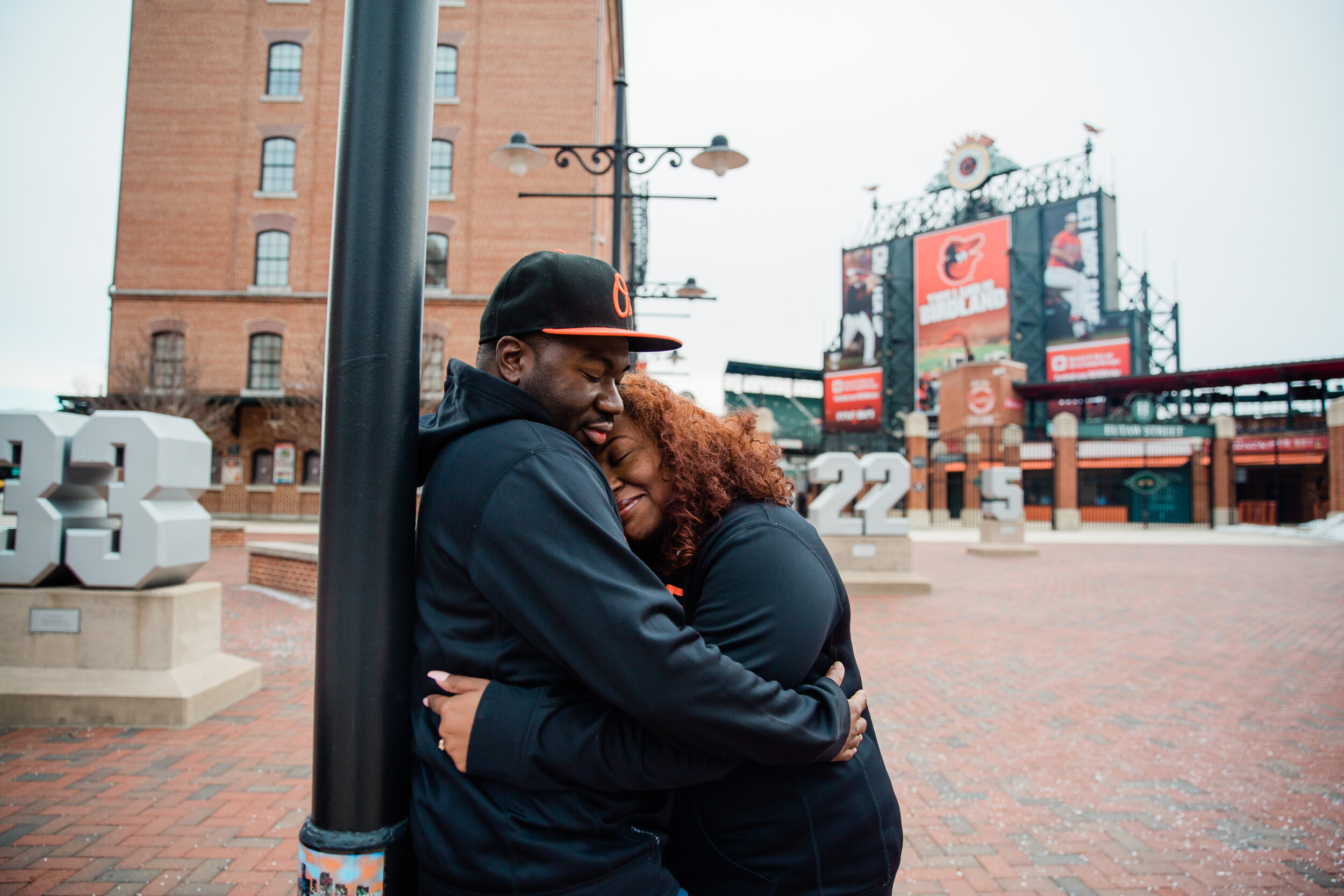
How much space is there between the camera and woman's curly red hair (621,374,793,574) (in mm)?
1821

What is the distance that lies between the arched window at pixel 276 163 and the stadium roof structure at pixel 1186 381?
32.1 m

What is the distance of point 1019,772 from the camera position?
171 inches

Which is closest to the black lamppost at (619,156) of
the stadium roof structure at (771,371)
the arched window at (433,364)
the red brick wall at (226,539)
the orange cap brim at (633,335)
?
the orange cap brim at (633,335)

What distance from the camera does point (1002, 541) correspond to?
17.8 meters

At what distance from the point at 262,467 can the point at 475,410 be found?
94.6 feet

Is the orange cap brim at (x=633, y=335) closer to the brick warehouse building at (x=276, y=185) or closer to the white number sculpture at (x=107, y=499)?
the white number sculpture at (x=107, y=499)

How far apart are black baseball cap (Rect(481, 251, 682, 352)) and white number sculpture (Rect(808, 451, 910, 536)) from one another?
10069 mm

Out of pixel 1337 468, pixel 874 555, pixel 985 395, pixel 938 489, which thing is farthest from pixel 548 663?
Answer: pixel 985 395

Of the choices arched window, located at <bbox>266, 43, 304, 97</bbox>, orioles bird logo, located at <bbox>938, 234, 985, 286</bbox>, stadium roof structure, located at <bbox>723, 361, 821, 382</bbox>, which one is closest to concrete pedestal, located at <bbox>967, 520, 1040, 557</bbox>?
arched window, located at <bbox>266, 43, 304, 97</bbox>

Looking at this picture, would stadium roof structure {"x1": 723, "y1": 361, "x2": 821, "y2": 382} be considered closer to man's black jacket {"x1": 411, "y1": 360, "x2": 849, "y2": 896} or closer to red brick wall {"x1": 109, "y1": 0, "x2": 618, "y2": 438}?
red brick wall {"x1": 109, "y1": 0, "x2": 618, "y2": 438}

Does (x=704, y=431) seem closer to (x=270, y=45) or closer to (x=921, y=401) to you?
(x=270, y=45)

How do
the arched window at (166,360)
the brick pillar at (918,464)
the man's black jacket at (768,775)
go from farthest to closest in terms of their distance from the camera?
the brick pillar at (918,464) < the arched window at (166,360) < the man's black jacket at (768,775)

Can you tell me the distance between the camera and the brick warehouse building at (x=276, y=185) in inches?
1011

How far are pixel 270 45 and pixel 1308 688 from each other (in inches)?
1288
